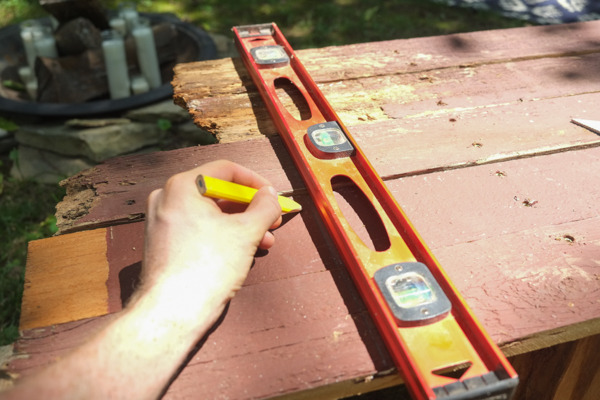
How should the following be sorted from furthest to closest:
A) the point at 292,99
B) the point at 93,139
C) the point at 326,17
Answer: the point at 326,17 < the point at 93,139 < the point at 292,99

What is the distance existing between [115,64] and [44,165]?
0.72m

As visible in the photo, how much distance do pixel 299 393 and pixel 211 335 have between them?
0.19 metres

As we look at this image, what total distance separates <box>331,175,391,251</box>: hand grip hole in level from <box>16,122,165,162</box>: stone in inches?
81.6

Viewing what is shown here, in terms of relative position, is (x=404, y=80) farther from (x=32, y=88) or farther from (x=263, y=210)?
(x=32, y=88)

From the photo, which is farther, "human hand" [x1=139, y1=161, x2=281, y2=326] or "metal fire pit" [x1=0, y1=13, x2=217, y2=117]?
"metal fire pit" [x1=0, y1=13, x2=217, y2=117]

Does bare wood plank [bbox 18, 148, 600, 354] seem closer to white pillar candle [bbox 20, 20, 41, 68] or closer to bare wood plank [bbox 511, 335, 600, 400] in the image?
bare wood plank [bbox 511, 335, 600, 400]

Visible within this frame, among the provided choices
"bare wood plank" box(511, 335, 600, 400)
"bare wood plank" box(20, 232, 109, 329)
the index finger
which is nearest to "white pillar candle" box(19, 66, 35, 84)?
"bare wood plank" box(20, 232, 109, 329)

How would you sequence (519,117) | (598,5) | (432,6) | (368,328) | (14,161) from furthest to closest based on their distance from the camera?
(432,6)
(598,5)
(14,161)
(519,117)
(368,328)

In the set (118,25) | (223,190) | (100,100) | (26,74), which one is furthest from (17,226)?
(223,190)

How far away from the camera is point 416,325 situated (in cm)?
102

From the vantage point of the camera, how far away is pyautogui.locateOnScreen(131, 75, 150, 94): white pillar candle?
11.1 ft

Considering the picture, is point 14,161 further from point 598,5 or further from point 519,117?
point 598,5

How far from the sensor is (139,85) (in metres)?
3.39

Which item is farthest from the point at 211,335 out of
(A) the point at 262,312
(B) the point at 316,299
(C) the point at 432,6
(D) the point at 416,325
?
(C) the point at 432,6
